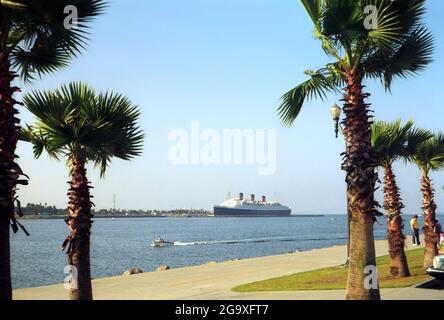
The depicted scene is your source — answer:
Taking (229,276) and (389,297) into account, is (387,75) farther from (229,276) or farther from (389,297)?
(229,276)

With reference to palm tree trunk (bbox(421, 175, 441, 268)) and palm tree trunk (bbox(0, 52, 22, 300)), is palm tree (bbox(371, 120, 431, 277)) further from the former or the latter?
palm tree trunk (bbox(0, 52, 22, 300))

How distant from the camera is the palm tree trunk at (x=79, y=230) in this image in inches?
406

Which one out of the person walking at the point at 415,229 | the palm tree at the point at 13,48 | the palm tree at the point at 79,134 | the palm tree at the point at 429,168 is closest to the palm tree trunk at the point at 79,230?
the palm tree at the point at 79,134

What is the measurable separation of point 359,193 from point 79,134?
6.03 metres

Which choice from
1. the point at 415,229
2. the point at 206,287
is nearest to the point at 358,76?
the point at 206,287

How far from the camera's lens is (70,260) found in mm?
10359

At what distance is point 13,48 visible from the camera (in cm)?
793

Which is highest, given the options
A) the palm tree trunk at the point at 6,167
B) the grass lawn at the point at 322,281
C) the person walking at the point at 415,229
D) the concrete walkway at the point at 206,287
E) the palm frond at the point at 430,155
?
the palm frond at the point at 430,155

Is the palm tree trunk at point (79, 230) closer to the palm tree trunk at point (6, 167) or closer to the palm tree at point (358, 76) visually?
the palm tree trunk at point (6, 167)

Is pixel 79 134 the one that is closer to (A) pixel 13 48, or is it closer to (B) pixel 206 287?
(A) pixel 13 48

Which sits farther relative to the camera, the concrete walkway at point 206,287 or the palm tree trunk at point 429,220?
the palm tree trunk at point 429,220

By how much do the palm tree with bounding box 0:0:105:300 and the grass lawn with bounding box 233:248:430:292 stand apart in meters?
8.80

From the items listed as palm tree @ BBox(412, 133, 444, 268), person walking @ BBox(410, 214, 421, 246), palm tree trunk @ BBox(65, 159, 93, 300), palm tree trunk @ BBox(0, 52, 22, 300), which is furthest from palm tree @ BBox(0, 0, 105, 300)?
person walking @ BBox(410, 214, 421, 246)

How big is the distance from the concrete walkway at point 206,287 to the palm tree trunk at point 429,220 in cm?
454
